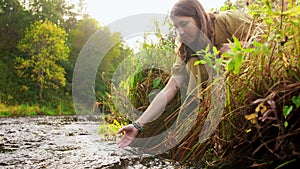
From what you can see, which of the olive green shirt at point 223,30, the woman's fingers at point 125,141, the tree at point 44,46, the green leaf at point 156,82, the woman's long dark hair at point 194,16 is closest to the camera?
the woman's fingers at point 125,141

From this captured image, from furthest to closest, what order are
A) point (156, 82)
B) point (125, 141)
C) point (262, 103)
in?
point (156, 82) < point (125, 141) < point (262, 103)

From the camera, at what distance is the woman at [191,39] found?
5.67 ft

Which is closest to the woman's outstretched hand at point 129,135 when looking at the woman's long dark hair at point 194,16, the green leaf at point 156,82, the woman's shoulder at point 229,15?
the woman's long dark hair at point 194,16

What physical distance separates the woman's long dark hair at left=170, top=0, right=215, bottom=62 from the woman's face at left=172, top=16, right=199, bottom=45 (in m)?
0.02

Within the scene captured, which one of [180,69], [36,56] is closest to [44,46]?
[36,56]

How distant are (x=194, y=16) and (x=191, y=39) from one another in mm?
142

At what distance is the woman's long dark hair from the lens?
5.78 ft

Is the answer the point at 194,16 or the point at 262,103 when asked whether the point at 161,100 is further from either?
the point at 262,103

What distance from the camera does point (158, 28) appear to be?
280 cm

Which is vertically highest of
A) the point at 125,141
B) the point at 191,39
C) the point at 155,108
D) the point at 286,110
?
the point at 191,39

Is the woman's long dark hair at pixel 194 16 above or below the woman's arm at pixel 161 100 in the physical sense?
above

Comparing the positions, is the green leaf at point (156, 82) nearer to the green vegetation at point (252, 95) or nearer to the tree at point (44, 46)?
the green vegetation at point (252, 95)

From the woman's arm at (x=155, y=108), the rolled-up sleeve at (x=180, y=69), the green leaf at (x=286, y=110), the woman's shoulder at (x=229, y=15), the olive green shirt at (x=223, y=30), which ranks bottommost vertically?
the woman's arm at (x=155, y=108)

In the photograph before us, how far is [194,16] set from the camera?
5.89 ft
